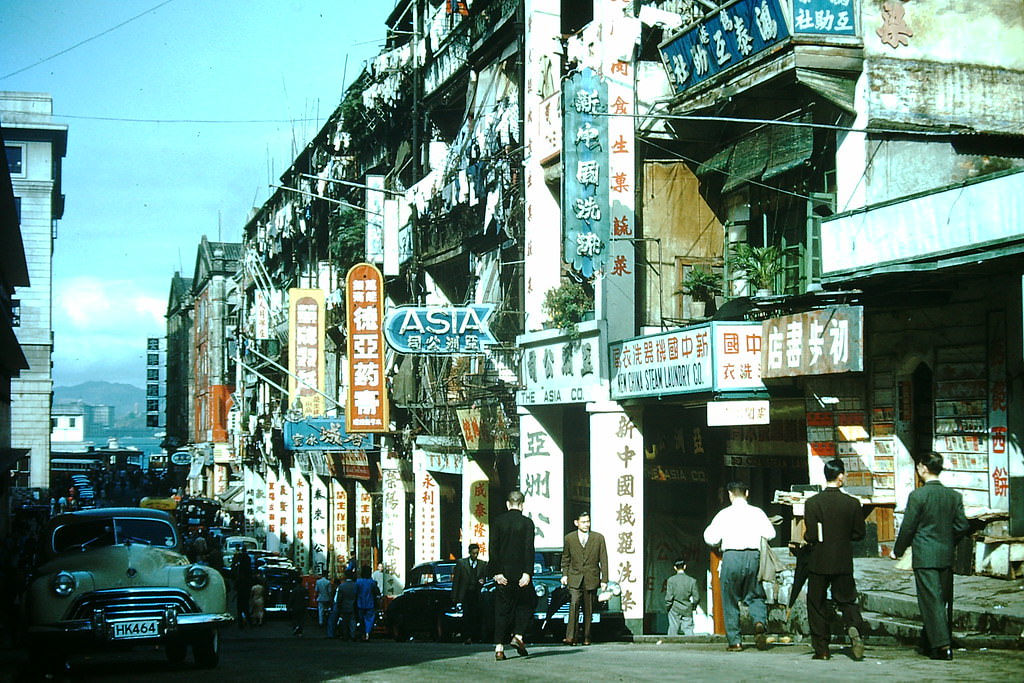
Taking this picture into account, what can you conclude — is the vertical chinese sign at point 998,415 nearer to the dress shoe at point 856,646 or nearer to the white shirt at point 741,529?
the white shirt at point 741,529

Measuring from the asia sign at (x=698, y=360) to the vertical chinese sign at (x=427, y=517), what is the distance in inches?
543

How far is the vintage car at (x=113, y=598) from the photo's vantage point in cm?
1349

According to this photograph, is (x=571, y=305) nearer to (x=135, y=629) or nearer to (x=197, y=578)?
(x=197, y=578)

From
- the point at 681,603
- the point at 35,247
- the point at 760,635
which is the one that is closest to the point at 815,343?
the point at 681,603

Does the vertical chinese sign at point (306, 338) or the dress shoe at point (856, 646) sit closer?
the dress shoe at point (856, 646)

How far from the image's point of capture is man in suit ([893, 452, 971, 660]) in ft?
38.2

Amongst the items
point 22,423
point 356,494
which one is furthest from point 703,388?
point 22,423

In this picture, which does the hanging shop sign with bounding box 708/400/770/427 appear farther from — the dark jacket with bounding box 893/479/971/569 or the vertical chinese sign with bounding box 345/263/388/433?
the vertical chinese sign with bounding box 345/263/388/433

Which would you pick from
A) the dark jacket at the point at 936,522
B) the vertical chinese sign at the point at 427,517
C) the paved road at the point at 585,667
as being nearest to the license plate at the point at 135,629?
the paved road at the point at 585,667

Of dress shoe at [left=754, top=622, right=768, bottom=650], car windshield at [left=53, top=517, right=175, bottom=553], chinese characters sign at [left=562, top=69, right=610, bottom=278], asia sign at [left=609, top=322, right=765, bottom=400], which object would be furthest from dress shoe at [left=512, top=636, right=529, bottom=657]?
chinese characters sign at [left=562, top=69, right=610, bottom=278]

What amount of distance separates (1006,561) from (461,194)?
1978 cm

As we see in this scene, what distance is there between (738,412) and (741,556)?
7.52 metres

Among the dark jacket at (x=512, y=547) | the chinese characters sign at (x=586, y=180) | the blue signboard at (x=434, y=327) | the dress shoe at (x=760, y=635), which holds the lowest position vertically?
the dress shoe at (x=760, y=635)

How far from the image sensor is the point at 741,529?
1348 centimetres
